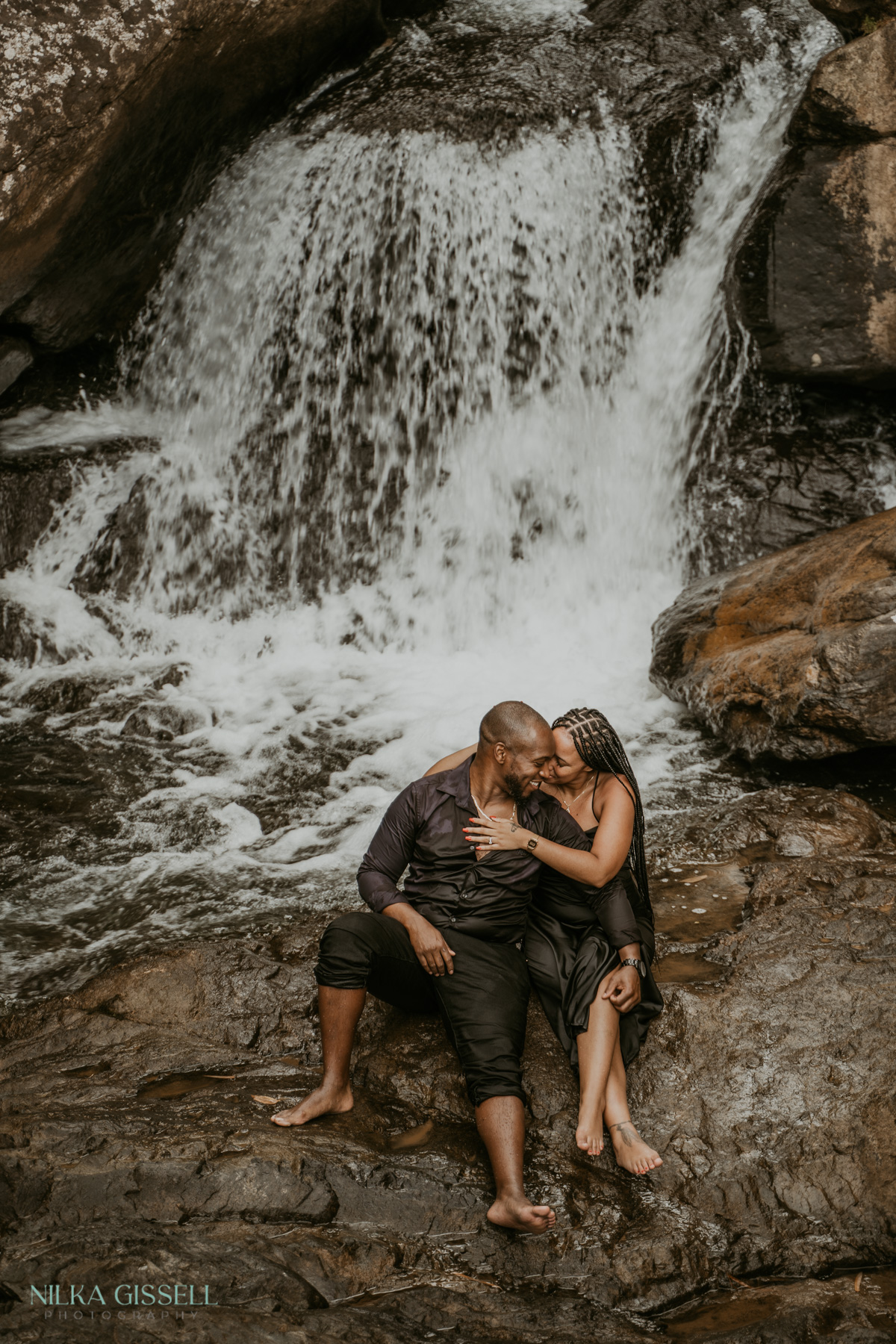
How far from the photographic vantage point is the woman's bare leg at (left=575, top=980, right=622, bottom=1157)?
10.1ft

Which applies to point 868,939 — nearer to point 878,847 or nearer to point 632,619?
point 878,847

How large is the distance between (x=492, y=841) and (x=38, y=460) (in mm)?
6626

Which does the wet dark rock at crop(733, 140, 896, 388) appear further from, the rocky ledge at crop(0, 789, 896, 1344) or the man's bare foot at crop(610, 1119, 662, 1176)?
the man's bare foot at crop(610, 1119, 662, 1176)

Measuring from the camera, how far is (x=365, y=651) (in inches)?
329

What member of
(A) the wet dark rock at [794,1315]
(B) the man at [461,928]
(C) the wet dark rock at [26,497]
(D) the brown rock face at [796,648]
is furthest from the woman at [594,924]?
(C) the wet dark rock at [26,497]

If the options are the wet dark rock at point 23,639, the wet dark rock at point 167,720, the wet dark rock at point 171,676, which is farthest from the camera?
the wet dark rock at point 23,639

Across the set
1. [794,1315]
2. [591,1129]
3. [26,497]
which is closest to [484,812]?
[591,1129]

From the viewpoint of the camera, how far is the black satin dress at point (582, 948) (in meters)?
3.43

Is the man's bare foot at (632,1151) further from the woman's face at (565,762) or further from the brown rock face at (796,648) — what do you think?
the brown rock face at (796,648)

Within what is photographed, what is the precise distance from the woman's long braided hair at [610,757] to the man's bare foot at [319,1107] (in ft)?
4.14

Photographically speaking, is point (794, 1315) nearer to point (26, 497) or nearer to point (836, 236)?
point (836, 236)

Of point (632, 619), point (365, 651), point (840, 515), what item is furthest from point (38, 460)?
point (840, 515)

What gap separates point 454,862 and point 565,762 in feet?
1.86

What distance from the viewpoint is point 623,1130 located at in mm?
3090
